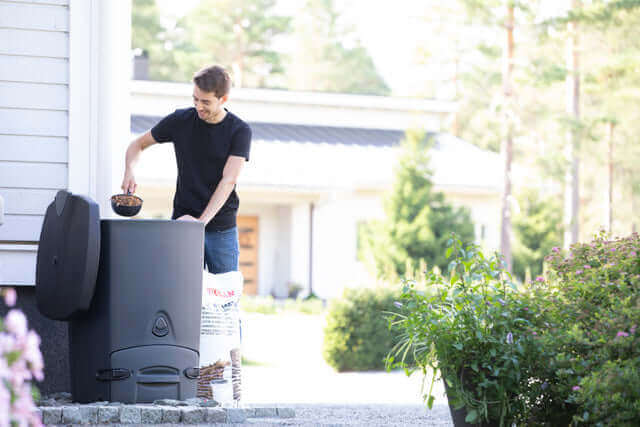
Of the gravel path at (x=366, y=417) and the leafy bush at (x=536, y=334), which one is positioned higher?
the leafy bush at (x=536, y=334)

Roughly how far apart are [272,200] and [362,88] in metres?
21.4

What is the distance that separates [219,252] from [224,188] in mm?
395

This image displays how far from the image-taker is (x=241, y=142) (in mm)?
4219

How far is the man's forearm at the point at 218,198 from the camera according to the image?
4027 mm

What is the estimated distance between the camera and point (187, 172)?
427 cm

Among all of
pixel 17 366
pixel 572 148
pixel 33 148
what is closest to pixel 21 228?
pixel 33 148

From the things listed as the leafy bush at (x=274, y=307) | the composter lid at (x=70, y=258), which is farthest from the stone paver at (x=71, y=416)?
the leafy bush at (x=274, y=307)

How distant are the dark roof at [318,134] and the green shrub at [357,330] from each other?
906 centimetres

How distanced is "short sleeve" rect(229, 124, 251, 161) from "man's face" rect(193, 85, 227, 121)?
0.14 m

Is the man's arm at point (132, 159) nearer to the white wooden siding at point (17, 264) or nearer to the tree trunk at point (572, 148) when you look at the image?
the white wooden siding at point (17, 264)

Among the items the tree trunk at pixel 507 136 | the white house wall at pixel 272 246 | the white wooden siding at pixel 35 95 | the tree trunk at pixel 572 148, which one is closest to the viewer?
the white wooden siding at pixel 35 95

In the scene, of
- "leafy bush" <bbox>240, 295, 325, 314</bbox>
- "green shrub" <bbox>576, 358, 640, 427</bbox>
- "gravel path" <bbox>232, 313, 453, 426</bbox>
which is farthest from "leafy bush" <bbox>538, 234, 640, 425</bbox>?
"leafy bush" <bbox>240, 295, 325, 314</bbox>

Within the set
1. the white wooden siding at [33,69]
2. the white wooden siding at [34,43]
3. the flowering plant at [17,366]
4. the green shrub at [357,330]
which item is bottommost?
the green shrub at [357,330]

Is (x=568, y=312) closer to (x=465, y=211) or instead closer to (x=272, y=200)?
(x=465, y=211)
